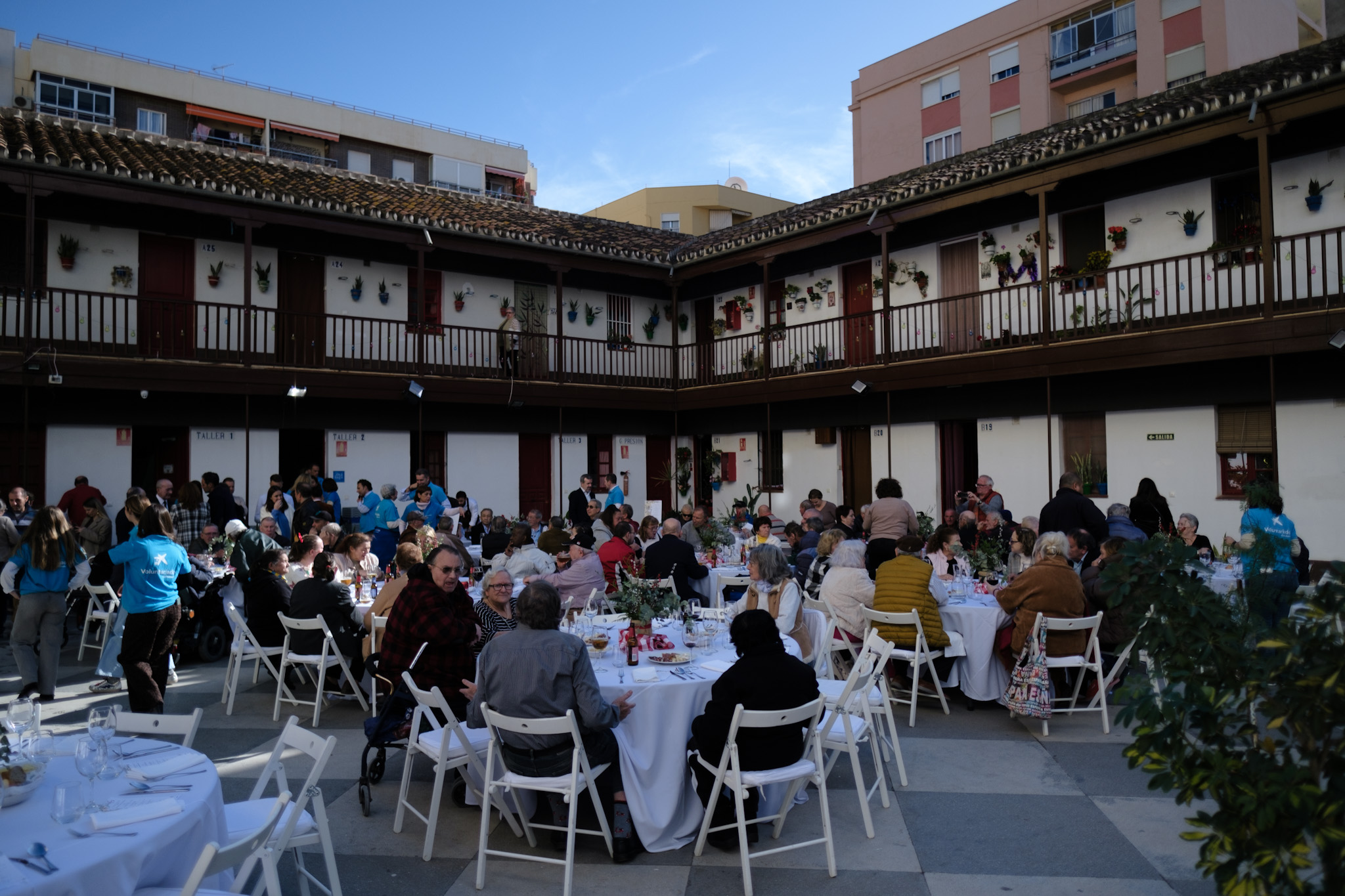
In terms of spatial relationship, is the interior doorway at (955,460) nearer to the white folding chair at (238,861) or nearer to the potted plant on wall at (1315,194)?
the potted plant on wall at (1315,194)

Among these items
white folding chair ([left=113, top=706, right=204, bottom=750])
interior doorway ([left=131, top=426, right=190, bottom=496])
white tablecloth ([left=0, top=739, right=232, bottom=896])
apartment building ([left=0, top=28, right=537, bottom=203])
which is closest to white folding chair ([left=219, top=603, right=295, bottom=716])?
white folding chair ([left=113, top=706, right=204, bottom=750])

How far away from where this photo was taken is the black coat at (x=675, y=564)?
7.96 meters

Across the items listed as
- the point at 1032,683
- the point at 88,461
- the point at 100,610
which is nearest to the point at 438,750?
the point at 1032,683

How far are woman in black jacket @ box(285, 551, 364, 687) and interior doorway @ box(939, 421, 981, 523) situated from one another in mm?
11573

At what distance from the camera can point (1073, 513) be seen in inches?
350

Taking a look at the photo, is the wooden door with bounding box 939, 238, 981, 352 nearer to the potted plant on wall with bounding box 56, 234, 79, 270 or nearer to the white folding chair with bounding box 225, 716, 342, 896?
the white folding chair with bounding box 225, 716, 342, 896

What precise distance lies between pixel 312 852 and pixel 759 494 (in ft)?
48.7

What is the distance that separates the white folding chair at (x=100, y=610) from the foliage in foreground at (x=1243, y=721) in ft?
27.5

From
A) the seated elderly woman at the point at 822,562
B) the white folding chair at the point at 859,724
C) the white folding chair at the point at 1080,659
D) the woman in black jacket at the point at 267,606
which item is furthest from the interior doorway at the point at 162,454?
the white folding chair at the point at 1080,659

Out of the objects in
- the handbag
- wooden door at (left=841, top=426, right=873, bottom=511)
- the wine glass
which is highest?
wooden door at (left=841, top=426, right=873, bottom=511)

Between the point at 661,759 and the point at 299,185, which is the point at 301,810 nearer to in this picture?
the point at 661,759

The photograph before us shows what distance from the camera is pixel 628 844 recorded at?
166 inches

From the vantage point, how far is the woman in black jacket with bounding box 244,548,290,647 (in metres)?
7.05

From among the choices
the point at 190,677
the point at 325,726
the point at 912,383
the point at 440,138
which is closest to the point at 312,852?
the point at 325,726
